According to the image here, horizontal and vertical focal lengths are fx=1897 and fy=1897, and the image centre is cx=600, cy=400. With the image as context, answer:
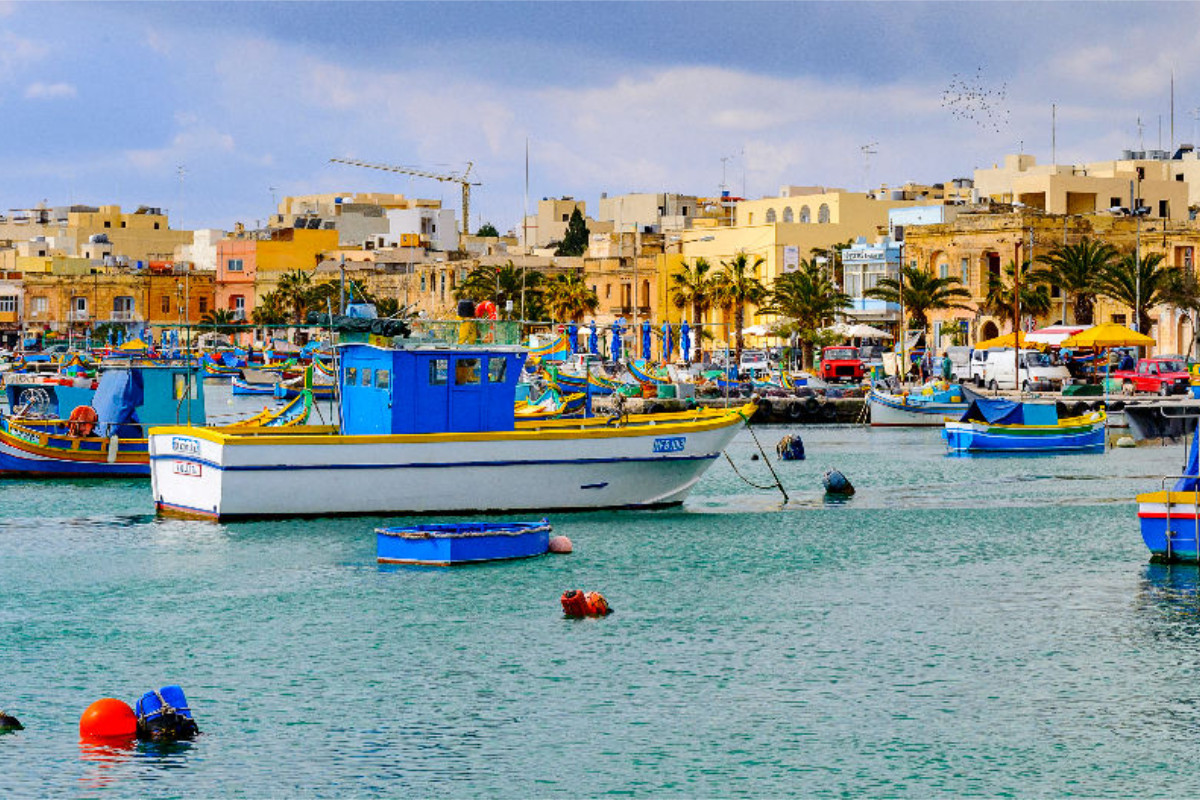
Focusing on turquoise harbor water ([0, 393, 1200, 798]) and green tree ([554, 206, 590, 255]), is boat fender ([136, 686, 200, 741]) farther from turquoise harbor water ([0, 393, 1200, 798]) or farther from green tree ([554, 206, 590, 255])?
green tree ([554, 206, 590, 255])

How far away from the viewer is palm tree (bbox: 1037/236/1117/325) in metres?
95.4

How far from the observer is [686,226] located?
143375 mm

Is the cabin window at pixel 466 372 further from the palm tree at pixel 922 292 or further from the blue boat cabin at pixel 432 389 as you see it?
the palm tree at pixel 922 292

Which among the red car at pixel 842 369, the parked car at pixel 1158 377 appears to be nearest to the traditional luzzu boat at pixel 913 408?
the parked car at pixel 1158 377

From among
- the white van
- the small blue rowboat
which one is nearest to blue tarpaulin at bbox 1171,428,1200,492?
the small blue rowboat

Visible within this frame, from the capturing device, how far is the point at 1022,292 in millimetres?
98312

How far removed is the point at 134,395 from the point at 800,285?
53.0 metres

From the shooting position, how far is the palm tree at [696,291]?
11281 cm

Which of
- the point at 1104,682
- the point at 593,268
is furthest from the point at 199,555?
the point at 593,268

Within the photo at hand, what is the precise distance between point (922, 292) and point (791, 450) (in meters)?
39.3

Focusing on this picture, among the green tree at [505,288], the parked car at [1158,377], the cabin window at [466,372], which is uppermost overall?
the green tree at [505,288]

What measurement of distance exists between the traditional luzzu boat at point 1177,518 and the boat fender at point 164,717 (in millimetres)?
19324

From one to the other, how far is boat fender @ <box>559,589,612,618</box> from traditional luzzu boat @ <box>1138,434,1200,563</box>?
35.8ft

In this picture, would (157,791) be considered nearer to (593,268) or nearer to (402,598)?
(402,598)
